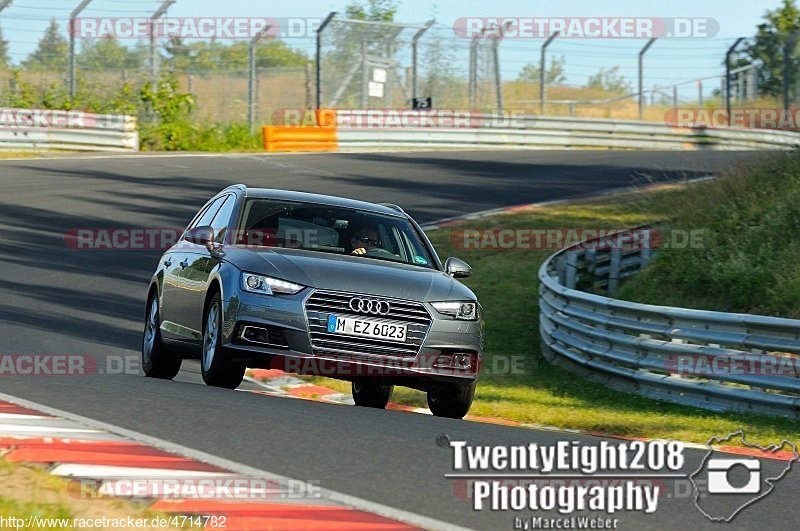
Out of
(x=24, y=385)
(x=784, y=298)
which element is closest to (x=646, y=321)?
(x=784, y=298)

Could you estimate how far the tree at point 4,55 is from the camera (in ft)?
107

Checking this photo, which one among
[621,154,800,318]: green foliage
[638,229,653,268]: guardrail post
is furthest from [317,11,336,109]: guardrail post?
[638,229,653,268]: guardrail post

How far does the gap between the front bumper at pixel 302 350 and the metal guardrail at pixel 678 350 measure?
125 inches

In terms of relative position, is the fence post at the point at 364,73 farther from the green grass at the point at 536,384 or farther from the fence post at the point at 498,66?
the green grass at the point at 536,384

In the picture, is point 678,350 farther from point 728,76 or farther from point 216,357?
point 728,76

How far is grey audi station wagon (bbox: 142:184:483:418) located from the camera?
9523mm

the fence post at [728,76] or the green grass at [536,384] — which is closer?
the green grass at [536,384]

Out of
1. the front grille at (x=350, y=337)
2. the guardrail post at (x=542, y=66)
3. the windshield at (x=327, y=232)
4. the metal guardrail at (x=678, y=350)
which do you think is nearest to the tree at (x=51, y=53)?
the guardrail post at (x=542, y=66)

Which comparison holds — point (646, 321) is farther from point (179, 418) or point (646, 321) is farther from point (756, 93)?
point (756, 93)

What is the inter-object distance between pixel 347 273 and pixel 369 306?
32cm

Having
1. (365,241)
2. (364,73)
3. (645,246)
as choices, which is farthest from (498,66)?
(365,241)

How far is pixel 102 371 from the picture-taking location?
1199cm

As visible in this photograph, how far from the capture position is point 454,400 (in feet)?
34.3

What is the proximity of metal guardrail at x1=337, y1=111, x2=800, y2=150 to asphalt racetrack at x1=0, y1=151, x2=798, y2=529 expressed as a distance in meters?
1.33
